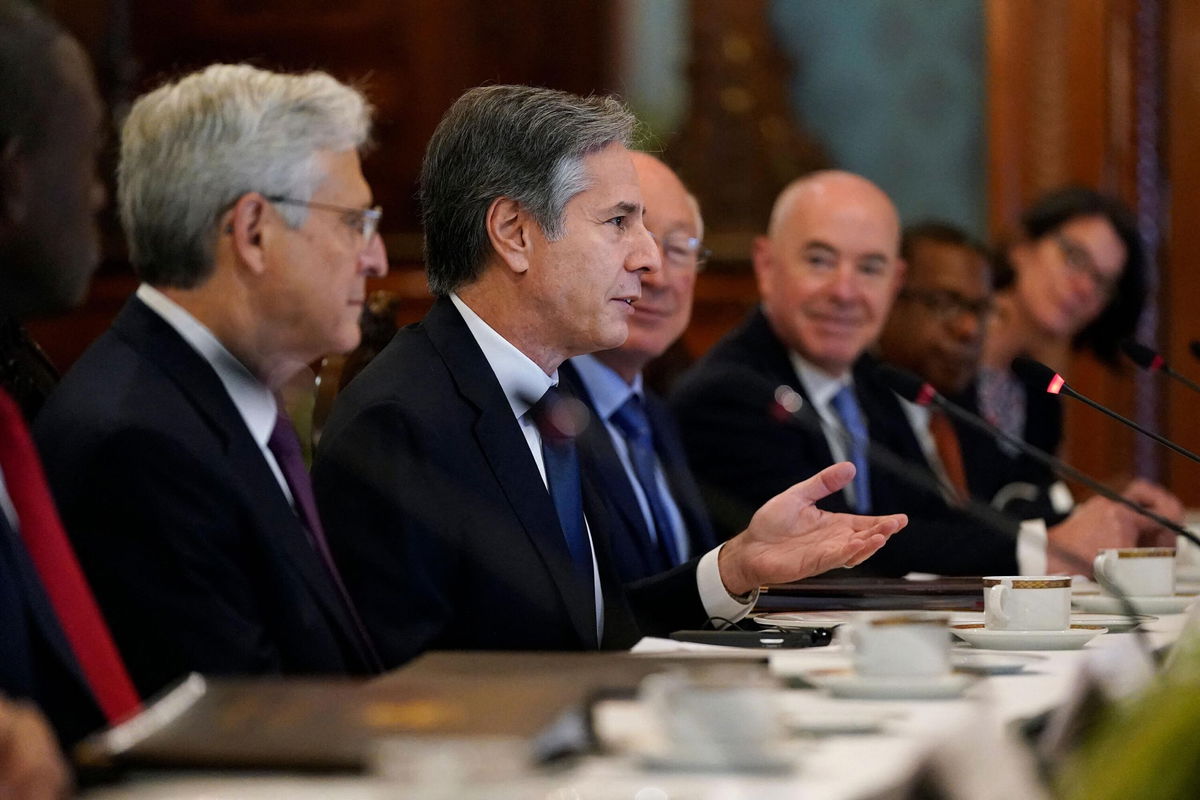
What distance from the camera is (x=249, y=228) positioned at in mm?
2408

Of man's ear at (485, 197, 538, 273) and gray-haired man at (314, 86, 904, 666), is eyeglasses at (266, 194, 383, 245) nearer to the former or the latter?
gray-haired man at (314, 86, 904, 666)

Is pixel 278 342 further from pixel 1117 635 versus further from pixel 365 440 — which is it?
pixel 1117 635

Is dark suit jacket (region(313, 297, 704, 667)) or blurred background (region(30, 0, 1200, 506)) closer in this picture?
dark suit jacket (region(313, 297, 704, 667))

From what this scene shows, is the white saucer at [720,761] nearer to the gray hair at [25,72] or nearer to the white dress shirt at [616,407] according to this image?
the gray hair at [25,72]

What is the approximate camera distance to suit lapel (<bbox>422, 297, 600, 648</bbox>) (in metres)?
2.19

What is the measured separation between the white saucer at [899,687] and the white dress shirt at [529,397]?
0.80m

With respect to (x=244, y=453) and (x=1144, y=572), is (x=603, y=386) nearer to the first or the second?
(x=1144, y=572)

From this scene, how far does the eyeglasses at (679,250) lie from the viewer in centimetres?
352

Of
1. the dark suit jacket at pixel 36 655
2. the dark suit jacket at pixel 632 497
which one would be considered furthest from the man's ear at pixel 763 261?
the dark suit jacket at pixel 36 655

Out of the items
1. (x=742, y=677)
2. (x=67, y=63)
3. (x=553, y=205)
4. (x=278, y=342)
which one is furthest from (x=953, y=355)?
(x=742, y=677)

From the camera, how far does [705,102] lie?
5.91m

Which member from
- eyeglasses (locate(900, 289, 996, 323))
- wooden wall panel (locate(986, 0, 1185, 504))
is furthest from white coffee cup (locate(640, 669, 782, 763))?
wooden wall panel (locate(986, 0, 1185, 504))

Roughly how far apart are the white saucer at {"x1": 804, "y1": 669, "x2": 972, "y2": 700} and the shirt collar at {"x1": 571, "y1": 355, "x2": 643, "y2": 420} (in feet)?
5.41

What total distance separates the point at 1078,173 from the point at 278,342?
162 inches
